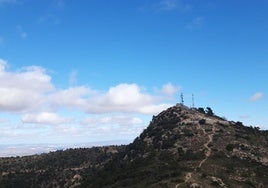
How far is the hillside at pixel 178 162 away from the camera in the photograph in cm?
11162

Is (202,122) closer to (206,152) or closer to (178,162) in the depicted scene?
(206,152)

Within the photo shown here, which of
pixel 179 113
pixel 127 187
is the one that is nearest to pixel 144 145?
pixel 179 113

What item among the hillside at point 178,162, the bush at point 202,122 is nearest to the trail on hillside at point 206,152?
the hillside at point 178,162

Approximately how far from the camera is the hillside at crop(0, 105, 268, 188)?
366 ft

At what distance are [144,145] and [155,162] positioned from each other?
28.8m

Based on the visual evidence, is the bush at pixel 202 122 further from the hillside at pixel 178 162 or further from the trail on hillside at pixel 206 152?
the trail on hillside at pixel 206 152

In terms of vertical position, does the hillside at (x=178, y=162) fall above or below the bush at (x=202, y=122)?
below

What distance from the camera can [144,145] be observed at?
162625mm

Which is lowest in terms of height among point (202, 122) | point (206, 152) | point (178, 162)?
point (178, 162)

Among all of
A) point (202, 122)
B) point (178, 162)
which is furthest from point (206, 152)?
point (202, 122)

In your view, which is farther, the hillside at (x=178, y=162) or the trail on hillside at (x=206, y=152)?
the hillside at (x=178, y=162)

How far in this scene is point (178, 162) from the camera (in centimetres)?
12738

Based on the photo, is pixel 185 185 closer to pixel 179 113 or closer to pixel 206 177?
pixel 206 177

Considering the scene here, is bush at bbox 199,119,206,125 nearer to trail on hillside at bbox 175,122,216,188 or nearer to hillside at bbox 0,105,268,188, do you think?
hillside at bbox 0,105,268,188
